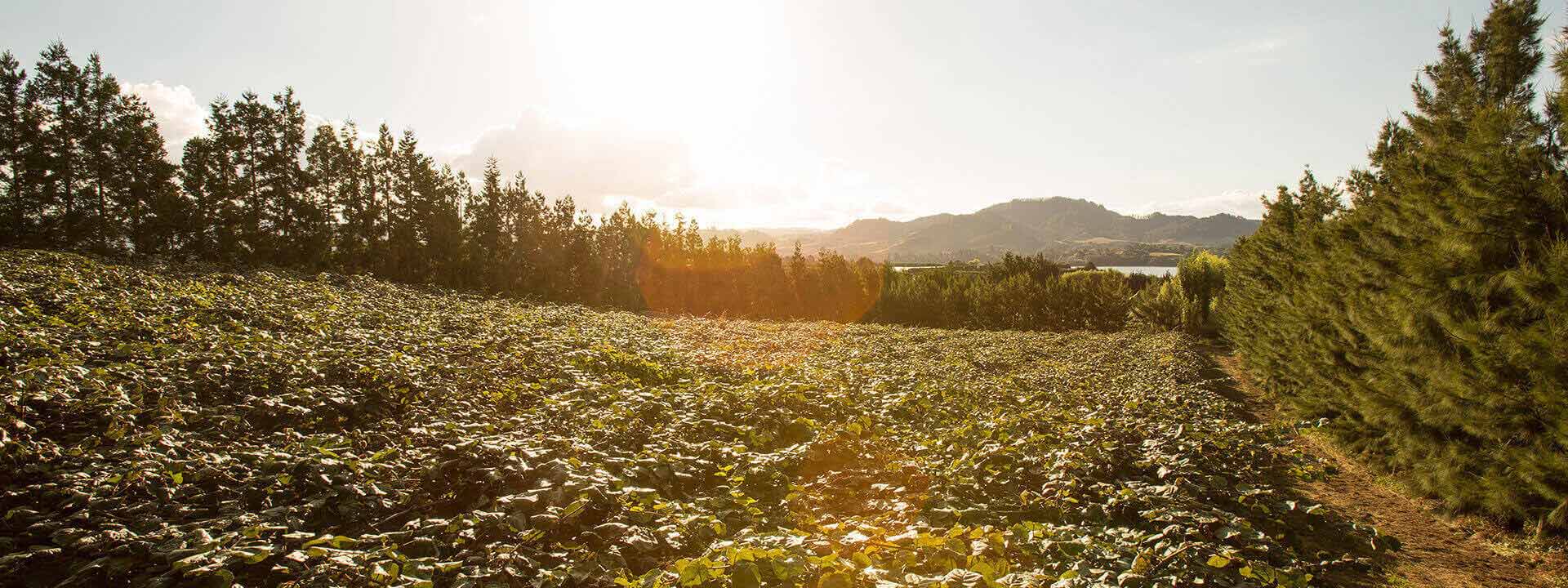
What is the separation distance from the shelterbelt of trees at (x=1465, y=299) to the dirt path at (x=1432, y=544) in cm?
40

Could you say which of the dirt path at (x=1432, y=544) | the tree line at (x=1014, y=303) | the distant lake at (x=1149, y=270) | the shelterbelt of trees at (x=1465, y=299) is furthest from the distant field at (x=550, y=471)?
the distant lake at (x=1149, y=270)

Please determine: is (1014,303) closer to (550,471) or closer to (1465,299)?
(1465,299)

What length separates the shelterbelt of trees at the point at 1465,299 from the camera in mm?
7035

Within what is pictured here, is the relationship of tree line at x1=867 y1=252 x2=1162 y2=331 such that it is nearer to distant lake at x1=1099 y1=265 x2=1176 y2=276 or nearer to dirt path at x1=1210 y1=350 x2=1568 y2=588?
distant lake at x1=1099 y1=265 x2=1176 y2=276

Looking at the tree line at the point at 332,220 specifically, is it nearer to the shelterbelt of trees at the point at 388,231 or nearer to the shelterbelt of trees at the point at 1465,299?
the shelterbelt of trees at the point at 388,231

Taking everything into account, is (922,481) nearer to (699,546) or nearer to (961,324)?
(699,546)

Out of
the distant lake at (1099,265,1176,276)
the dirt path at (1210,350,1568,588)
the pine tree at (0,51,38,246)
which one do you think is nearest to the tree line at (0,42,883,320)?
the pine tree at (0,51,38,246)

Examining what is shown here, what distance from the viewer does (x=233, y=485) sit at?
4.73 meters

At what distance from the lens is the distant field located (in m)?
3.88

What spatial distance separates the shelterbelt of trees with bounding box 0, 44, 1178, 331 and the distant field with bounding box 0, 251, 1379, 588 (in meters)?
25.5

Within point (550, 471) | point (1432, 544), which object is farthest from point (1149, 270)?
point (550, 471)

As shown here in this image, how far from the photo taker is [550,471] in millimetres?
5379

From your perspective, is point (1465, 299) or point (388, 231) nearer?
point (1465, 299)

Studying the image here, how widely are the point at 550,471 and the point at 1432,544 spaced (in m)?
11.3
